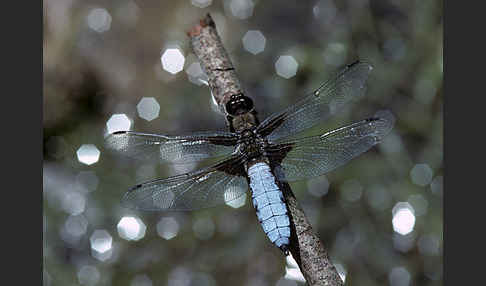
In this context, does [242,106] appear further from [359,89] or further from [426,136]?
[426,136]

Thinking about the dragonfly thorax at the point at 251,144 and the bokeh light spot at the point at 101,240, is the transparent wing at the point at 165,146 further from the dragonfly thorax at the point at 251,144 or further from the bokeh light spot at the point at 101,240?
the bokeh light spot at the point at 101,240

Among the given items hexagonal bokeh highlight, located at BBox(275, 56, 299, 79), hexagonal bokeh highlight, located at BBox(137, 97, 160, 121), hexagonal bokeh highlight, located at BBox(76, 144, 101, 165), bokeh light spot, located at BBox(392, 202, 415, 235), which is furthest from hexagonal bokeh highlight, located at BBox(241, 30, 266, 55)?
bokeh light spot, located at BBox(392, 202, 415, 235)

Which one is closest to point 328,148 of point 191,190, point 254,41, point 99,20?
point 191,190

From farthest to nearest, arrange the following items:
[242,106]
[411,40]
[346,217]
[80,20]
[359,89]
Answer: [80,20], [411,40], [346,217], [359,89], [242,106]

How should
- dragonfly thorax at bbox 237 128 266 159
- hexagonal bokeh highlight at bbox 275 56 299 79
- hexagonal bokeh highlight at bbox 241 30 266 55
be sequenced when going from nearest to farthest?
dragonfly thorax at bbox 237 128 266 159, hexagonal bokeh highlight at bbox 275 56 299 79, hexagonal bokeh highlight at bbox 241 30 266 55

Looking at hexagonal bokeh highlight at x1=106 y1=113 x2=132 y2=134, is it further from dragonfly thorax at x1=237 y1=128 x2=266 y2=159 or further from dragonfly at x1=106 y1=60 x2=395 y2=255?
dragonfly thorax at x1=237 y1=128 x2=266 y2=159

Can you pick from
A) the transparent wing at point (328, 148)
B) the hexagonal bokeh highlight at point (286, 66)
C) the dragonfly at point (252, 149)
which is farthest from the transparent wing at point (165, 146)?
the hexagonal bokeh highlight at point (286, 66)

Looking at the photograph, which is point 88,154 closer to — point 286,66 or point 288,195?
point 286,66

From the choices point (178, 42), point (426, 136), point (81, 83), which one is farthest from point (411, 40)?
point (81, 83)
